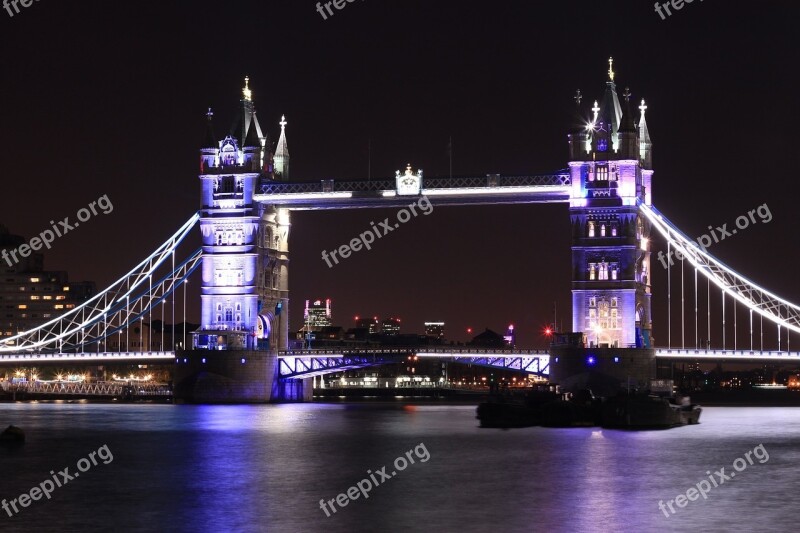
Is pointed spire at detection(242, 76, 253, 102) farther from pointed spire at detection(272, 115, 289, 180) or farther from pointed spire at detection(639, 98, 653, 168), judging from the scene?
pointed spire at detection(639, 98, 653, 168)

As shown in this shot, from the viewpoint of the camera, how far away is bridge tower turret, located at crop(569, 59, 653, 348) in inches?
3871

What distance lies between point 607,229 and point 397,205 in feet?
48.9

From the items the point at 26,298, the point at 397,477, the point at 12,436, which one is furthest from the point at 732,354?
the point at 26,298

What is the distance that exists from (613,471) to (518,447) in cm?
1187

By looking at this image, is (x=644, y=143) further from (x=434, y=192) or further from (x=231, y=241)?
(x=231, y=241)

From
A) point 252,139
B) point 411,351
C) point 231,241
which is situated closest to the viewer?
point 411,351

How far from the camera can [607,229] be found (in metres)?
99.0

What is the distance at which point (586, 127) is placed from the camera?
324 feet

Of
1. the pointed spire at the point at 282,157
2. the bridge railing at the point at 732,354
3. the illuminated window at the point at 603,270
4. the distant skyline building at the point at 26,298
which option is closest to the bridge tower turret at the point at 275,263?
the pointed spire at the point at 282,157

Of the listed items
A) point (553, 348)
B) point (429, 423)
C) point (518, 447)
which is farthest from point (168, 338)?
point (518, 447)

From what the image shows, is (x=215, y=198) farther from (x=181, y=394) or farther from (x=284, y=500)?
(x=284, y=500)

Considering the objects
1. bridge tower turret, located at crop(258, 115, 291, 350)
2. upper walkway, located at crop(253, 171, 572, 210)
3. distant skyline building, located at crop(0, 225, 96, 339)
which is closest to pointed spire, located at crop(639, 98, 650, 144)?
upper walkway, located at crop(253, 171, 572, 210)

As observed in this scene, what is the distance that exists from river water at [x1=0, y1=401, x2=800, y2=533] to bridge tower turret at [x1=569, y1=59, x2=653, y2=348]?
21167mm

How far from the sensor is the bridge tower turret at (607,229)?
323ft
